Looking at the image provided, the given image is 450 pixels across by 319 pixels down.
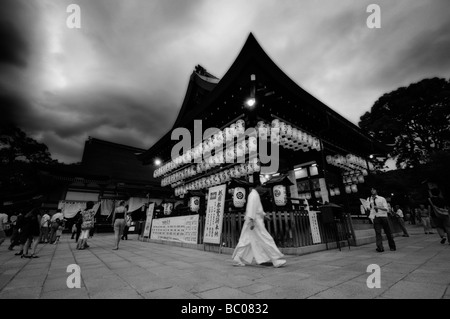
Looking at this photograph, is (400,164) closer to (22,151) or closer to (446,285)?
(446,285)

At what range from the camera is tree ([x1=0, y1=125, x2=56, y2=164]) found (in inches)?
919

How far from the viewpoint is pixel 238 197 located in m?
7.35

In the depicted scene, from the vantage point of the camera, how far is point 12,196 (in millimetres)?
19547

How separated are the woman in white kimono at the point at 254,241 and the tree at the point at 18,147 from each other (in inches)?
1046

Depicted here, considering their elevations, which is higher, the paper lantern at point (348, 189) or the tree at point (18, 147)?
the tree at point (18, 147)

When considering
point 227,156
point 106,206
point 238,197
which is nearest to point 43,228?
point 106,206

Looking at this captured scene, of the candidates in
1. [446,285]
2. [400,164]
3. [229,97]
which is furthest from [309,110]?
[400,164]

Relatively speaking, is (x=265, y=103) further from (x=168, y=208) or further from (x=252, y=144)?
(x=168, y=208)

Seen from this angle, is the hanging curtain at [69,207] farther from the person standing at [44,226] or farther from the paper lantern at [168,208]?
the paper lantern at [168,208]

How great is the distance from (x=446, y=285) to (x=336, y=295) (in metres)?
1.55

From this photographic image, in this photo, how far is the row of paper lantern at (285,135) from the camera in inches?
304

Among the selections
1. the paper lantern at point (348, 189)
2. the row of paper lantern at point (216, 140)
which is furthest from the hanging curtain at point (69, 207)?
the paper lantern at point (348, 189)
